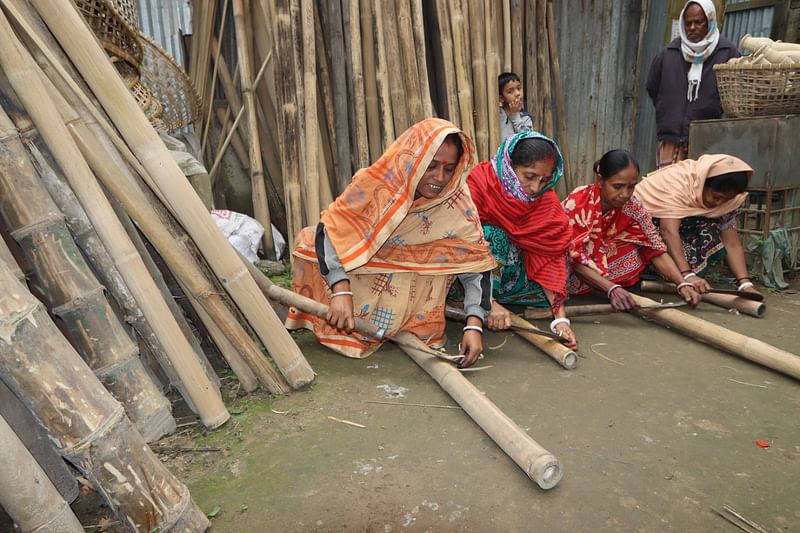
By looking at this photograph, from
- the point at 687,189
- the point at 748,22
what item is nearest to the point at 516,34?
the point at 687,189

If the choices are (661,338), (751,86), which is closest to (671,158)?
(751,86)

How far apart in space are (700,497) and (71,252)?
2249 mm

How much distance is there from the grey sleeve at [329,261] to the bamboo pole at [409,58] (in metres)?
1.91

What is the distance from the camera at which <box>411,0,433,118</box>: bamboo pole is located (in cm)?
406

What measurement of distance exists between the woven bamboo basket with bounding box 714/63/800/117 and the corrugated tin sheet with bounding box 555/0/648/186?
7.15 ft

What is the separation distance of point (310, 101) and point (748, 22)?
4790 millimetres

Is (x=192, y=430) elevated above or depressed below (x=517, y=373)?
above

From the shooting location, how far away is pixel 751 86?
358 centimetres

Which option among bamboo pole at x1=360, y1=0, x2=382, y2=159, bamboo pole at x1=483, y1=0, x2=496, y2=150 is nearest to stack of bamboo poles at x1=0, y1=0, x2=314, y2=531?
bamboo pole at x1=360, y1=0, x2=382, y2=159

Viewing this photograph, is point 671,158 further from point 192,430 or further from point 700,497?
point 192,430

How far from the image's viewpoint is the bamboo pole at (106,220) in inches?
69.1

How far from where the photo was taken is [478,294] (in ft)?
8.82

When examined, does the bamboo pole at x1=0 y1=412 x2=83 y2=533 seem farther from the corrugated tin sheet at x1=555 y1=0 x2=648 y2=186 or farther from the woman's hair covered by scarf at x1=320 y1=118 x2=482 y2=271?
the corrugated tin sheet at x1=555 y1=0 x2=648 y2=186

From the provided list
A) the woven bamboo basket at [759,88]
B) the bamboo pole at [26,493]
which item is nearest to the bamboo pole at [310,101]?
the bamboo pole at [26,493]
